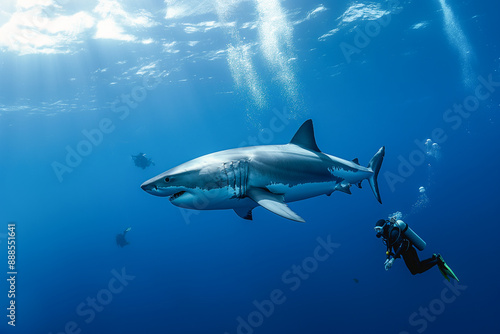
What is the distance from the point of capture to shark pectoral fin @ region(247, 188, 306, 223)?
3762mm

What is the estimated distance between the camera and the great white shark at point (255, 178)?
13.6 feet

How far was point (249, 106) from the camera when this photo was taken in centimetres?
5566

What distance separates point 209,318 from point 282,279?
5.91 meters

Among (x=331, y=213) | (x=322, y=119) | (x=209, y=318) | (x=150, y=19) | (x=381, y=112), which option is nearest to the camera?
(x=209, y=318)

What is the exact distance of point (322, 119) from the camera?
79750mm

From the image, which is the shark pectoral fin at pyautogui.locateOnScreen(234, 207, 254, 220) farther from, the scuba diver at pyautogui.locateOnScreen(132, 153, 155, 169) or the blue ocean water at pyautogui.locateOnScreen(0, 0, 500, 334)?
the scuba diver at pyautogui.locateOnScreen(132, 153, 155, 169)

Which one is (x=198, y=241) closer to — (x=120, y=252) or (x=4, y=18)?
(x=120, y=252)

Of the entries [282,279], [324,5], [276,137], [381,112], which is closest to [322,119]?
[381,112]

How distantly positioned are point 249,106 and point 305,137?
50.2 meters

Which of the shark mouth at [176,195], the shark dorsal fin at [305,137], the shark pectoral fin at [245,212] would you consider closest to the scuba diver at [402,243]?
the shark dorsal fin at [305,137]

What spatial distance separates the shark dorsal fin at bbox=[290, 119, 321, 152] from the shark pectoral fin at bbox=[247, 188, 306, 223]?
2.27m

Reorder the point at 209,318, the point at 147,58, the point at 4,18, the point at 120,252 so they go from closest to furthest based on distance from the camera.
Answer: the point at 4,18
the point at 209,318
the point at 147,58
the point at 120,252

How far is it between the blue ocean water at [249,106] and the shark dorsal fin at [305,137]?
13.0 m

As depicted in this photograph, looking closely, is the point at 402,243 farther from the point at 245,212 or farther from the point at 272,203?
the point at 272,203
